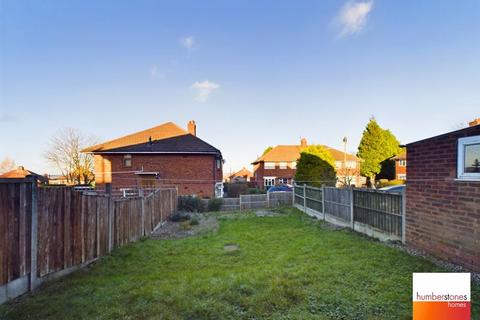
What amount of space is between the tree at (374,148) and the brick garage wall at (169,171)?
90.5 ft

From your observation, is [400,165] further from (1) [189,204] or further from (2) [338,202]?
(2) [338,202]

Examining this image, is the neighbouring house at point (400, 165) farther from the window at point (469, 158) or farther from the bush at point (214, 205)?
the window at point (469, 158)

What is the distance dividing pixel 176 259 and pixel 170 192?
9.19 meters

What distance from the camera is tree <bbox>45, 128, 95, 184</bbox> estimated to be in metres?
32.2

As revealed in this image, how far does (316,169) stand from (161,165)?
13639mm

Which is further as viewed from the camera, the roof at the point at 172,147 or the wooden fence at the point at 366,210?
the roof at the point at 172,147

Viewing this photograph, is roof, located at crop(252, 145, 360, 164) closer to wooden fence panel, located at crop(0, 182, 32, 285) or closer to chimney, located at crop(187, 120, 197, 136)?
chimney, located at crop(187, 120, 197, 136)

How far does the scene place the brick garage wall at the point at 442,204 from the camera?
16.0 feet

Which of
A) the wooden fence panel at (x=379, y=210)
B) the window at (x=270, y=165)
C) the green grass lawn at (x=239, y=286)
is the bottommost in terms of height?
the green grass lawn at (x=239, y=286)

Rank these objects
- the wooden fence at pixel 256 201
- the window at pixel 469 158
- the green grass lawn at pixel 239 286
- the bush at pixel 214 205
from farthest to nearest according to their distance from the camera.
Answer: the wooden fence at pixel 256 201
the bush at pixel 214 205
the window at pixel 469 158
the green grass lawn at pixel 239 286

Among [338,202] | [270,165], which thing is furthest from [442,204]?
[270,165]

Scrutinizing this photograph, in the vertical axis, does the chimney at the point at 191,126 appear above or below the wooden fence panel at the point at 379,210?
above

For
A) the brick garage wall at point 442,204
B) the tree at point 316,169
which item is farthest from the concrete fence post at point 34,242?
the tree at point 316,169

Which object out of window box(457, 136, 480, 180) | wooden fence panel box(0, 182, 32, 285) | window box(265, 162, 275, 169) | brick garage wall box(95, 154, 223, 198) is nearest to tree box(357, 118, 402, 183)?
window box(265, 162, 275, 169)
